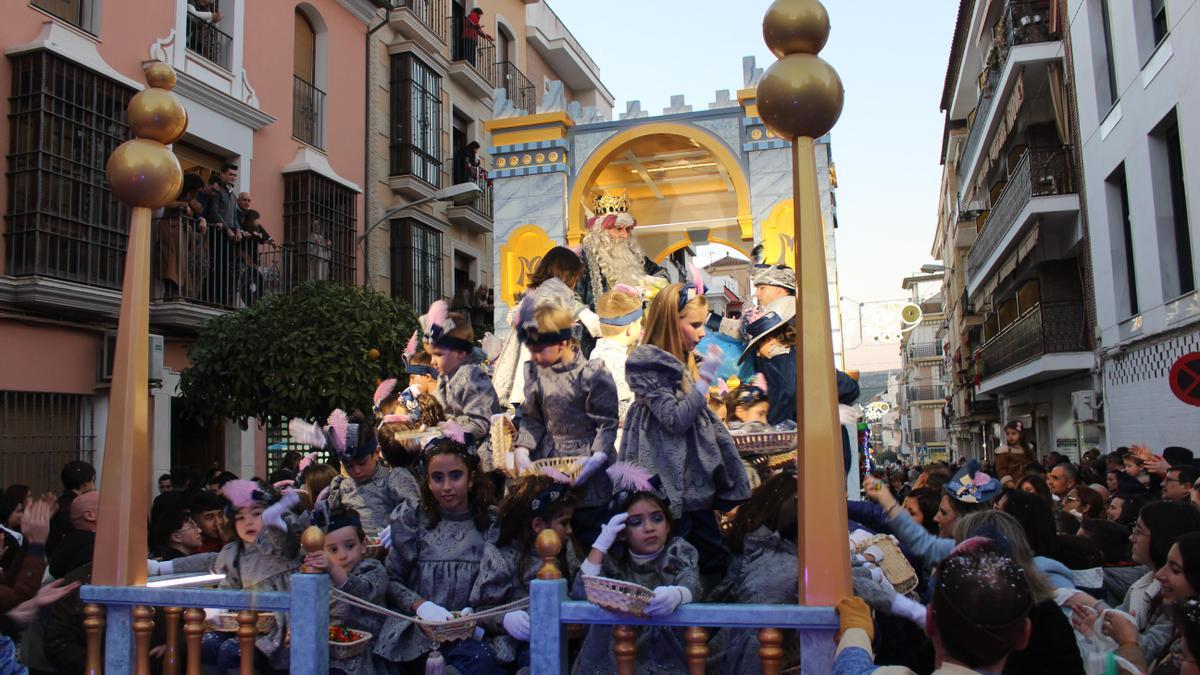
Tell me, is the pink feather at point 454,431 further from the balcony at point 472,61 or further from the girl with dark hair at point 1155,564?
the balcony at point 472,61

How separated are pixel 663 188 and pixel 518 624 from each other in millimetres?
7543

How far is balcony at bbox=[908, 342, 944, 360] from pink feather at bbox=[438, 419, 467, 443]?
199ft

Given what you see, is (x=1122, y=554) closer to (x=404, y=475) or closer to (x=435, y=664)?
(x=435, y=664)

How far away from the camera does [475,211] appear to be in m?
20.8

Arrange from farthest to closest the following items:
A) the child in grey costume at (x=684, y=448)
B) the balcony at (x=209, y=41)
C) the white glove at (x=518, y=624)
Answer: the balcony at (x=209, y=41), the child in grey costume at (x=684, y=448), the white glove at (x=518, y=624)

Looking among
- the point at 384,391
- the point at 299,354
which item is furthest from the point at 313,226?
the point at 384,391

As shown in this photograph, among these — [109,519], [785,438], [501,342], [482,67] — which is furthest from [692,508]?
[482,67]

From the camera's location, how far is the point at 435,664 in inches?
148

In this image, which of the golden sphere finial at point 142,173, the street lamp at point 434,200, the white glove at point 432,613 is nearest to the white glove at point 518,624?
the white glove at point 432,613

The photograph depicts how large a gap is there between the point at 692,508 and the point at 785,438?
42.7 inches

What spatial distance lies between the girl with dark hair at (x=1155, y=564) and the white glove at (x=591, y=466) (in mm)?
1950

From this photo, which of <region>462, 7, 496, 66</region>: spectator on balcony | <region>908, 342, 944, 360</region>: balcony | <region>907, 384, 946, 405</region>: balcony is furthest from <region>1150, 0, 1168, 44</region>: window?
<region>907, 384, 946, 405</region>: balcony

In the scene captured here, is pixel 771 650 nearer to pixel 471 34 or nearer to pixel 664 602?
pixel 664 602

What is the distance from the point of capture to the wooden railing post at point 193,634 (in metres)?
3.33
